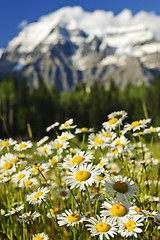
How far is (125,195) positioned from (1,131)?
31685 mm

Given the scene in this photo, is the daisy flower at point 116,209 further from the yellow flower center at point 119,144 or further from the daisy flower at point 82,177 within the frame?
the yellow flower center at point 119,144

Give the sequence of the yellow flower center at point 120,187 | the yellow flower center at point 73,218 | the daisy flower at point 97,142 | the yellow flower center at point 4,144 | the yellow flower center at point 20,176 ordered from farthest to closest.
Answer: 1. the yellow flower center at point 4,144
2. the daisy flower at point 97,142
3. the yellow flower center at point 20,176
4. the yellow flower center at point 73,218
5. the yellow flower center at point 120,187

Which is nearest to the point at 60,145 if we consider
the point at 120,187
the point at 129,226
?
the point at 120,187

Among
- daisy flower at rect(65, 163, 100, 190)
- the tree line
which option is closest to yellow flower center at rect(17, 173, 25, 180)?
daisy flower at rect(65, 163, 100, 190)

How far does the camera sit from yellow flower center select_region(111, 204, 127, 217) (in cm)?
131

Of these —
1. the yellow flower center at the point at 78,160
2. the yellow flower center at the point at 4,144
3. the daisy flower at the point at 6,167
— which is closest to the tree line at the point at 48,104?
the yellow flower center at the point at 4,144

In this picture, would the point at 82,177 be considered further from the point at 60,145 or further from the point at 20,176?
the point at 60,145

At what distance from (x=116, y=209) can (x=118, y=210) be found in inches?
0.5

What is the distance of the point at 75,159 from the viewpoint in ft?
5.59

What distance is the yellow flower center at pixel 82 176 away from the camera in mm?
1414

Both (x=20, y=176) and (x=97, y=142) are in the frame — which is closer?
(x=20, y=176)

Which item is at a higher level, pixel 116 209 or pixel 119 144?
pixel 119 144

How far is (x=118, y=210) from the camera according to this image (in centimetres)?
131

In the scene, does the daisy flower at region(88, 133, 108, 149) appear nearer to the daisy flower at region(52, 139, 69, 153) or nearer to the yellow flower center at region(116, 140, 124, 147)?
the yellow flower center at region(116, 140, 124, 147)
